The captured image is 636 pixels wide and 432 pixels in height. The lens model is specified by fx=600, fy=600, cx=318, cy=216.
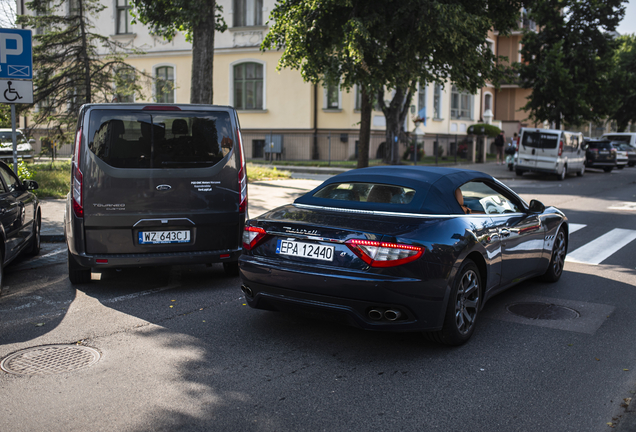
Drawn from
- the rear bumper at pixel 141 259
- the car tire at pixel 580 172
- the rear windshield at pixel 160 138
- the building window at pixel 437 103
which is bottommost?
the rear bumper at pixel 141 259

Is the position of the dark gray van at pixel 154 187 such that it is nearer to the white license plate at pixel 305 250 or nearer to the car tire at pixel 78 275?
the car tire at pixel 78 275

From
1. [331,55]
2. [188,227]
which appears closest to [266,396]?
[188,227]

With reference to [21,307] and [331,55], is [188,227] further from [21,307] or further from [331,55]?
[331,55]

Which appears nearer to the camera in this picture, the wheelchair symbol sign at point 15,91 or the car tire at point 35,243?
the car tire at point 35,243

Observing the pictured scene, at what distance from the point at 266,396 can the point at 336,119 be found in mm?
27750

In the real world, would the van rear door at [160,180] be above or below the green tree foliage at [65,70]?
below

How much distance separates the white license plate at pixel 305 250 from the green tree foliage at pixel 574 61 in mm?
32374

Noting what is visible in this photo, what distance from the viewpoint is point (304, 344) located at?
15.7 ft

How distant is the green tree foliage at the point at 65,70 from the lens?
19.6m

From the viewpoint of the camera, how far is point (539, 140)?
24.1 metres

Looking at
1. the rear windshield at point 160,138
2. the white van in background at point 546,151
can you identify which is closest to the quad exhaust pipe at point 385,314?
the rear windshield at point 160,138

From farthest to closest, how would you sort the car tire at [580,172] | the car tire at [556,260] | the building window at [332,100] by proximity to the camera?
the building window at [332,100] → the car tire at [580,172] → the car tire at [556,260]

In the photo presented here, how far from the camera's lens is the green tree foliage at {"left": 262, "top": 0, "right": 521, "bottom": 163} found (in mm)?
16500

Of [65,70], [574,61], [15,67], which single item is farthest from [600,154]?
[15,67]
